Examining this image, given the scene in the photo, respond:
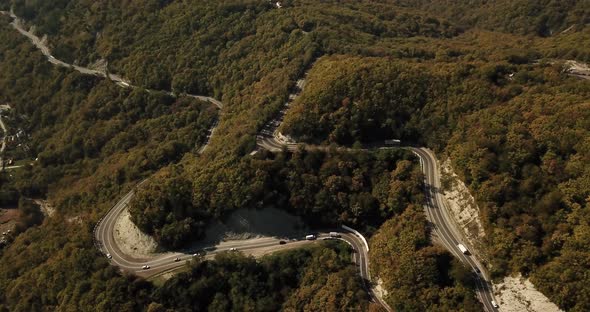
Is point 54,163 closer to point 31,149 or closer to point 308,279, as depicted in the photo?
point 31,149

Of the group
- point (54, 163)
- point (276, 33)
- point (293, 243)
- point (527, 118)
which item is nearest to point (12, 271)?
point (54, 163)

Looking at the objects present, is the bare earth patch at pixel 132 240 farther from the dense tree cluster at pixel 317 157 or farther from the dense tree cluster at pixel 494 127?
the dense tree cluster at pixel 494 127

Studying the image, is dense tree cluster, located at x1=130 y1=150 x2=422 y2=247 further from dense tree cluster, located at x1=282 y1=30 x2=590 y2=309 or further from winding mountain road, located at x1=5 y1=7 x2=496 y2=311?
dense tree cluster, located at x1=282 y1=30 x2=590 y2=309

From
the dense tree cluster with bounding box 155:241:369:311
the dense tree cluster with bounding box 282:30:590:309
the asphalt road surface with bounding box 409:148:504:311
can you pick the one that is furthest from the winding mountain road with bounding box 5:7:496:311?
the dense tree cluster with bounding box 282:30:590:309

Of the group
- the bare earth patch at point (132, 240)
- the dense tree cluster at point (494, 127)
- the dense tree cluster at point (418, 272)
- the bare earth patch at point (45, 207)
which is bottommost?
the bare earth patch at point (45, 207)

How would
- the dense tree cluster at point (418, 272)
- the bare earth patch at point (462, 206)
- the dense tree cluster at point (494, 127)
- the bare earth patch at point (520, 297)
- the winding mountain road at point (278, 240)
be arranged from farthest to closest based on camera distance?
the bare earth patch at point (462, 206), the winding mountain road at point (278, 240), the dense tree cluster at point (494, 127), the dense tree cluster at point (418, 272), the bare earth patch at point (520, 297)

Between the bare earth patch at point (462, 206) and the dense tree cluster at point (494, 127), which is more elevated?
the dense tree cluster at point (494, 127)

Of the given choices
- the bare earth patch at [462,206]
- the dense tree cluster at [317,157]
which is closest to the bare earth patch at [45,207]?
the dense tree cluster at [317,157]
